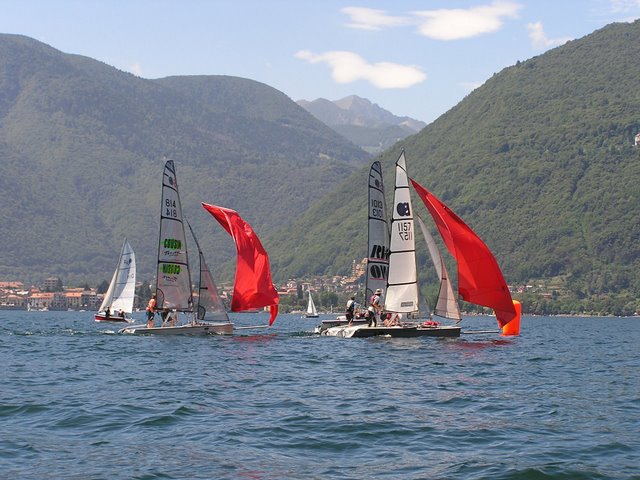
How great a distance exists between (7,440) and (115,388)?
30.1 ft

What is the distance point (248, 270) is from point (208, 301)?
8.49 ft

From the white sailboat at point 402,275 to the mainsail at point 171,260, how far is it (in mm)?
9579

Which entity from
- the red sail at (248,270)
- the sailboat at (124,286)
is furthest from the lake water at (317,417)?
A: the sailboat at (124,286)

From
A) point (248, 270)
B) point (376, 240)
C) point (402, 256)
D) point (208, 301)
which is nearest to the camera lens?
point (402, 256)

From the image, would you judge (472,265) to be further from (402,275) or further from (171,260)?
(171,260)

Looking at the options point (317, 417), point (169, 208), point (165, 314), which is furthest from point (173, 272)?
point (317, 417)

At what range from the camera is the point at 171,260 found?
55.4 metres

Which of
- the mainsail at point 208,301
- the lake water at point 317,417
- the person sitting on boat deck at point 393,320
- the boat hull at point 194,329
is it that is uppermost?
the mainsail at point 208,301

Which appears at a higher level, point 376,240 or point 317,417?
point 376,240

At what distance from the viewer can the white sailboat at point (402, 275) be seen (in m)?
50.5

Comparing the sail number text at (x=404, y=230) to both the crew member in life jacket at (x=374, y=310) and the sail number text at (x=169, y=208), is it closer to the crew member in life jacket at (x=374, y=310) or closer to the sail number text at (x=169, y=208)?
the crew member in life jacket at (x=374, y=310)

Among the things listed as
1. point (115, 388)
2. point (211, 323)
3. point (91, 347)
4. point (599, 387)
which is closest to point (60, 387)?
point (115, 388)

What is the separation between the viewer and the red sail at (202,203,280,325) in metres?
56.0

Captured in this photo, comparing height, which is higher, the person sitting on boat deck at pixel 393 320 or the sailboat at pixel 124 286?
the sailboat at pixel 124 286
